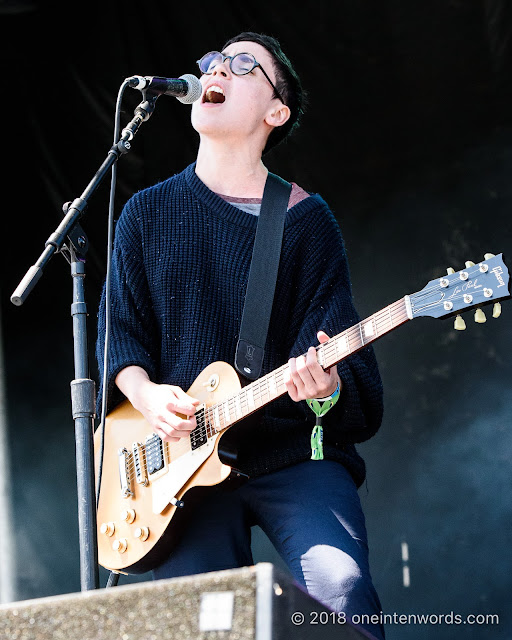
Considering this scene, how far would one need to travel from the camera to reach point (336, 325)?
239 centimetres

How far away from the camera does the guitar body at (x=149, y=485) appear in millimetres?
2254

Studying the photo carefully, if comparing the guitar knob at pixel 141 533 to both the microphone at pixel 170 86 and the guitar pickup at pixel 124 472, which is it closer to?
the guitar pickup at pixel 124 472

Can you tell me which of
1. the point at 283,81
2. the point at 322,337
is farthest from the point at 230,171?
the point at 322,337

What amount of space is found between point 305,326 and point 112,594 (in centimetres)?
145

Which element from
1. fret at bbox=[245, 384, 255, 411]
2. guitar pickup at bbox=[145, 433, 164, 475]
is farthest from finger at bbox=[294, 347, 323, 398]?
guitar pickup at bbox=[145, 433, 164, 475]

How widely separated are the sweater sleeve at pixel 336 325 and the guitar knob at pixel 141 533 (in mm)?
506

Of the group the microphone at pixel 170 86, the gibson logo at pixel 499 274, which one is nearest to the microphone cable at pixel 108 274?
the microphone at pixel 170 86

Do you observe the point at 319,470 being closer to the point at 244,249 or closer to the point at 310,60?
the point at 244,249

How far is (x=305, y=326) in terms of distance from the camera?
2.45 metres

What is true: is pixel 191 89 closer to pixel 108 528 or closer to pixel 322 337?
pixel 322 337

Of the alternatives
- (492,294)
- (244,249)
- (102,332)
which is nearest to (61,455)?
(102,332)

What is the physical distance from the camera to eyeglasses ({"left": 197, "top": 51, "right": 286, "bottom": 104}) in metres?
2.73

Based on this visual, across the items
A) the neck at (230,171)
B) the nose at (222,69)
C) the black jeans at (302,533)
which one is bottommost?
the black jeans at (302,533)

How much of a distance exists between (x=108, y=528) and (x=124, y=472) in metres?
0.15
